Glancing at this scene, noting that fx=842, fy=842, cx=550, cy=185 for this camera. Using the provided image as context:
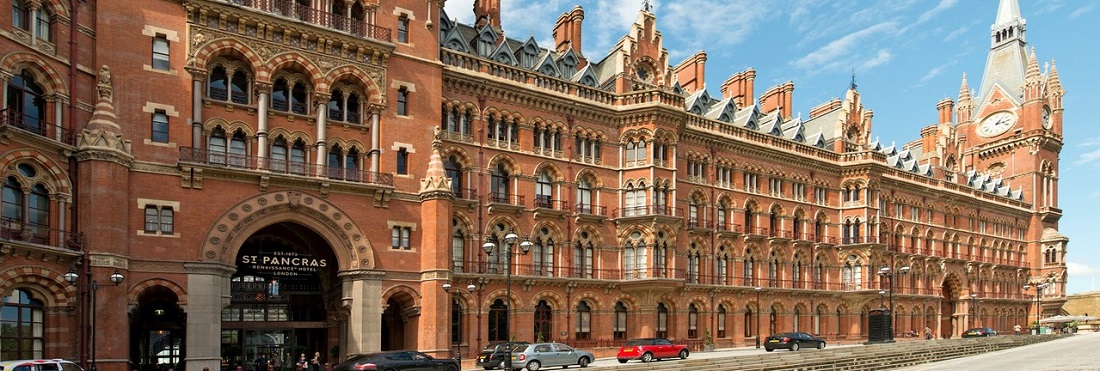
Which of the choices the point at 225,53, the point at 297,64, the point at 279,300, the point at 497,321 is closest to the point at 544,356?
the point at 497,321

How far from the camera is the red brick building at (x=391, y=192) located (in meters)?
30.0

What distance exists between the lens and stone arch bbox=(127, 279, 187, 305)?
103 ft

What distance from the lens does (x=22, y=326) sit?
2808 centimetres

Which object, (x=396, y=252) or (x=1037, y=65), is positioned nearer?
(x=396, y=252)

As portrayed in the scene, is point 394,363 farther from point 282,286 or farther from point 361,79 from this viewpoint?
point 361,79

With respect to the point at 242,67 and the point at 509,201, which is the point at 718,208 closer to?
the point at 509,201

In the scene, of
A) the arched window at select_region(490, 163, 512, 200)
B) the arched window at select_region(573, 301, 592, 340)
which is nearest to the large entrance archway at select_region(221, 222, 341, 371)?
the arched window at select_region(490, 163, 512, 200)

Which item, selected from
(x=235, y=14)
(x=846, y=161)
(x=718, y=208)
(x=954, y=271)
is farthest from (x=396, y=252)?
(x=954, y=271)

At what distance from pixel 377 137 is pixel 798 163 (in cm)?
→ 3543

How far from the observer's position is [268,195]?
35156 millimetres

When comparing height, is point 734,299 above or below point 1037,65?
below

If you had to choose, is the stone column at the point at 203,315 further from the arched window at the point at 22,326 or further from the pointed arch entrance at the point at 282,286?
the arched window at the point at 22,326

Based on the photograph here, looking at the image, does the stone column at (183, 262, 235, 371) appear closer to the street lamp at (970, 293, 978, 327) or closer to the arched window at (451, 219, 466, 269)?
the arched window at (451, 219, 466, 269)

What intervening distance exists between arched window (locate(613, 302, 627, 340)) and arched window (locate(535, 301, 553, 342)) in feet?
16.0
